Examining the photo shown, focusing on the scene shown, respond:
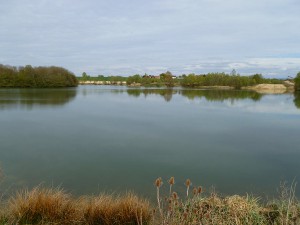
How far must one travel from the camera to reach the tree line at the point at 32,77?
48.1 meters

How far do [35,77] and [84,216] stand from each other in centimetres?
5103

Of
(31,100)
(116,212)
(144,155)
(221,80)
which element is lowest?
(144,155)

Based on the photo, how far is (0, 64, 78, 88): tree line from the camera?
48062 millimetres

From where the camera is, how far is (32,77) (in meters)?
49.7

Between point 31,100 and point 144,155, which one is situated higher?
point 31,100

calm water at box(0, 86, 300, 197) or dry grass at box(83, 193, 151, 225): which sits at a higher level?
dry grass at box(83, 193, 151, 225)

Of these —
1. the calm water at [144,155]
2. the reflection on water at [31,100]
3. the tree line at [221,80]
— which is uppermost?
the tree line at [221,80]

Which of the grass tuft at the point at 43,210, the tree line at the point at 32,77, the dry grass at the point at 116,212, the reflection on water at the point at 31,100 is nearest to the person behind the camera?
the grass tuft at the point at 43,210

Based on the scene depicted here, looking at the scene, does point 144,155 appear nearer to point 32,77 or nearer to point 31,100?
point 31,100

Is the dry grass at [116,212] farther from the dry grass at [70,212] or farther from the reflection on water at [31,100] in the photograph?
the reflection on water at [31,100]

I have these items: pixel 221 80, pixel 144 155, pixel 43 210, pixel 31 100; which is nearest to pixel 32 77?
pixel 31 100

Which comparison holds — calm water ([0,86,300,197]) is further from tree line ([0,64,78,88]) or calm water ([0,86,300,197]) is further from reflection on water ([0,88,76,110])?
tree line ([0,64,78,88])

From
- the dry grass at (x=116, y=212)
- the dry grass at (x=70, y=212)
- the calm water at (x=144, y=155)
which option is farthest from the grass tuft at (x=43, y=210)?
the calm water at (x=144, y=155)

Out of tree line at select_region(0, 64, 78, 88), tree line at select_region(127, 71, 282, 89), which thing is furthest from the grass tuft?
tree line at select_region(127, 71, 282, 89)
